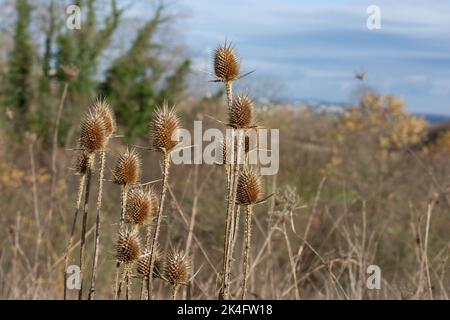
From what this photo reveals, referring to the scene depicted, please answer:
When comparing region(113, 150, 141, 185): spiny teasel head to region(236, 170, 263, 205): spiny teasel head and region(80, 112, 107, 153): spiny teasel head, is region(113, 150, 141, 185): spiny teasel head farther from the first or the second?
region(236, 170, 263, 205): spiny teasel head

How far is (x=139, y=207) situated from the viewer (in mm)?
2748

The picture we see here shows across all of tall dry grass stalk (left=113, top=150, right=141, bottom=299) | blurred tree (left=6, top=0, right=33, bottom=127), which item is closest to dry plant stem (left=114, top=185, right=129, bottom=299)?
tall dry grass stalk (left=113, top=150, right=141, bottom=299)

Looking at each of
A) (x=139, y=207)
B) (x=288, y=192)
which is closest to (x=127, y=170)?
(x=139, y=207)

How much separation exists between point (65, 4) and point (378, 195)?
606 inches

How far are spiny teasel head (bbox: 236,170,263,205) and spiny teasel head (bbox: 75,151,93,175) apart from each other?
1.87 ft

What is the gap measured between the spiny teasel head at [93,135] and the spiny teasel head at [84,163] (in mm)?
52

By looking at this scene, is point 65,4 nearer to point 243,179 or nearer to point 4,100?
point 4,100

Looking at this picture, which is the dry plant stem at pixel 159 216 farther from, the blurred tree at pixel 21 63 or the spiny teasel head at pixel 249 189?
the blurred tree at pixel 21 63

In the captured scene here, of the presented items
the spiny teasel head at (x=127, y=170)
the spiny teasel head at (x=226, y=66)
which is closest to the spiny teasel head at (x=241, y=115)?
the spiny teasel head at (x=226, y=66)

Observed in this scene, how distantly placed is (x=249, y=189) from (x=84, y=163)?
65 centimetres

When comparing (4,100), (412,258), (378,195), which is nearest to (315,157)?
(378,195)

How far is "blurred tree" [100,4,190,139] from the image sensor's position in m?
25.0

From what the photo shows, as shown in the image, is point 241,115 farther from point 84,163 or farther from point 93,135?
point 84,163

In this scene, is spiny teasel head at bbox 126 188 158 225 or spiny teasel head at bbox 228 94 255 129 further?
spiny teasel head at bbox 126 188 158 225
